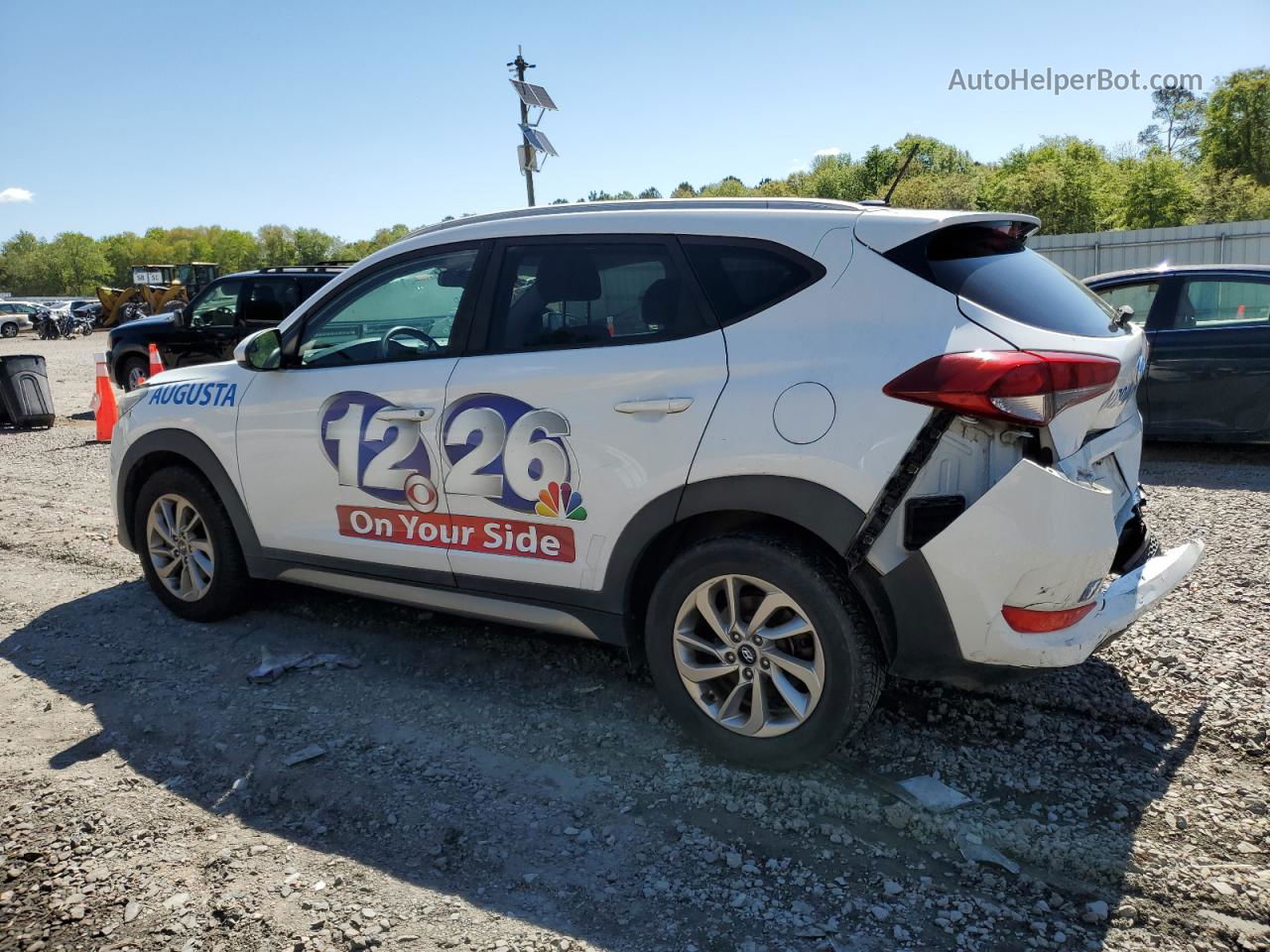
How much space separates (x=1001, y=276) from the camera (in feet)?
10.8

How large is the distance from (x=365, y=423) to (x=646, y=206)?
1.50 metres

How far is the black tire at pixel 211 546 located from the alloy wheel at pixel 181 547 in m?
0.03

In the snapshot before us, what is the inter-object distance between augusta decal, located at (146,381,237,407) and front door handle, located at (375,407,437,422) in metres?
1.06

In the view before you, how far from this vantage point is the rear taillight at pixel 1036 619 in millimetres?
2996

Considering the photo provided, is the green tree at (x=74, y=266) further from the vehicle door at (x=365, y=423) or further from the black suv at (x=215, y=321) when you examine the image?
the vehicle door at (x=365, y=423)

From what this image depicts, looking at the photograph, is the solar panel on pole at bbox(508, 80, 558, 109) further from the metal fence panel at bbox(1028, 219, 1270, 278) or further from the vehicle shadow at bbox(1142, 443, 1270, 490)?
the vehicle shadow at bbox(1142, 443, 1270, 490)

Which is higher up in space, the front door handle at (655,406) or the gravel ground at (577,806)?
the front door handle at (655,406)

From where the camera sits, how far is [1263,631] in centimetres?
443

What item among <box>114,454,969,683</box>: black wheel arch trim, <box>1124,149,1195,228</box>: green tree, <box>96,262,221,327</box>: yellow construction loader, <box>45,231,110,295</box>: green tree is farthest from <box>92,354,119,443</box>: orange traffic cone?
<box>45,231,110,295</box>: green tree

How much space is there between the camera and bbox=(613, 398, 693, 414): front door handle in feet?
11.2

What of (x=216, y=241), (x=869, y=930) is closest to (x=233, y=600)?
(x=869, y=930)

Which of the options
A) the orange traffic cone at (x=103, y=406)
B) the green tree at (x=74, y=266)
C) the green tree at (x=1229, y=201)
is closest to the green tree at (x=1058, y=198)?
the green tree at (x=1229, y=201)

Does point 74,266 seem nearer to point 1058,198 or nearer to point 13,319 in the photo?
point 13,319

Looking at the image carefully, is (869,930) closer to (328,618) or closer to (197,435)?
(328,618)
